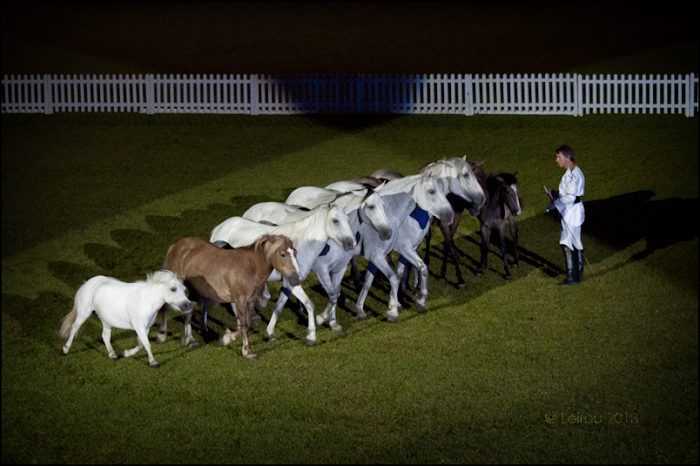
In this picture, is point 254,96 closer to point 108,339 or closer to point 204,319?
point 204,319

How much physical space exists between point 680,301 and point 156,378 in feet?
30.3

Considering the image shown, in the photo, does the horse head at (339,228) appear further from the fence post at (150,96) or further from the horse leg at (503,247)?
the fence post at (150,96)

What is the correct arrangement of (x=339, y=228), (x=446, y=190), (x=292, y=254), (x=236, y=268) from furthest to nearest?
(x=446, y=190) → (x=339, y=228) → (x=236, y=268) → (x=292, y=254)

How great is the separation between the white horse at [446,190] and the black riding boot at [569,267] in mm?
2219

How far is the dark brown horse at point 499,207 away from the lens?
52.8 ft

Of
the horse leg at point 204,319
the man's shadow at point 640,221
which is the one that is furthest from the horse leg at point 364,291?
the man's shadow at point 640,221

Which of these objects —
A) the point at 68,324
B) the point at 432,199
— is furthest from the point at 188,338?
the point at 432,199

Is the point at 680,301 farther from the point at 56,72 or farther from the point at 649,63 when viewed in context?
the point at 56,72

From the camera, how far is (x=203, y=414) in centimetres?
1165

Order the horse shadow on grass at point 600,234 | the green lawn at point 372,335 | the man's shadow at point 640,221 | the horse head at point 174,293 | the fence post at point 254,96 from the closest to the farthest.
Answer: the green lawn at point 372,335
the horse head at point 174,293
the horse shadow on grass at point 600,234
the man's shadow at point 640,221
the fence post at point 254,96

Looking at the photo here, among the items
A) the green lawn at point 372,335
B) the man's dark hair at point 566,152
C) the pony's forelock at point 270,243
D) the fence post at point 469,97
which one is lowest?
the green lawn at point 372,335

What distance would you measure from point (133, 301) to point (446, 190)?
17.3 ft

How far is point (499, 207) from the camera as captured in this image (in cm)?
1652

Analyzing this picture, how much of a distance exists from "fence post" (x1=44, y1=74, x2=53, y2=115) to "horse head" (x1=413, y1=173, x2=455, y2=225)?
1775 cm
